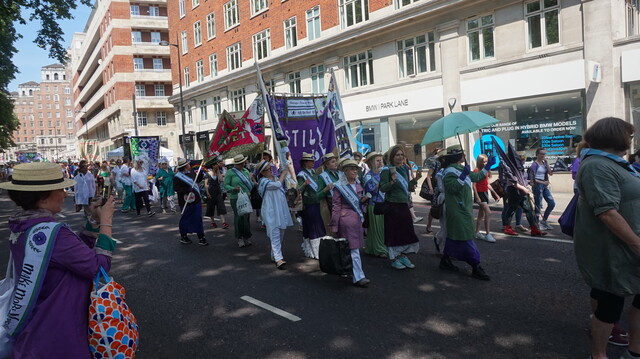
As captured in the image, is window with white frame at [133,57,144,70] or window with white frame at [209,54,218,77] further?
window with white frame at [133,57,144,70]

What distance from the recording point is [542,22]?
15.5 metres

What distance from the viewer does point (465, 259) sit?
231 inches

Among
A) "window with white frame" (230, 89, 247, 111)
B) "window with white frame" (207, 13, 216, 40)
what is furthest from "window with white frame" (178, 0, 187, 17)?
"window with white frame" (230, 89, 247, 111)

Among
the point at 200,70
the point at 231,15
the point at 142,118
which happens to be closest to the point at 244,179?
the point at 231,15

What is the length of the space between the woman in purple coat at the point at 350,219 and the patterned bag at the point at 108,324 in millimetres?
3679

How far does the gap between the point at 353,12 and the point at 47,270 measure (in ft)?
71.8

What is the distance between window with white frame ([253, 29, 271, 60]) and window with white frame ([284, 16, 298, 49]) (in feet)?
5.74

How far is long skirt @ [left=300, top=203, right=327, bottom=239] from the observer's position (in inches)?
292

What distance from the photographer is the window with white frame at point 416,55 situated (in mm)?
18953

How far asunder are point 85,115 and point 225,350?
78.0m

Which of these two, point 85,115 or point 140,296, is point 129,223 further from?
point 85,115

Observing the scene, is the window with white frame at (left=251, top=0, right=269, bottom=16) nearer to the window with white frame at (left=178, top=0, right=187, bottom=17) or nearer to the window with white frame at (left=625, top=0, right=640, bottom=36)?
Answer: the window with white frame at (left=178, top=0, right=187, bottom=17)

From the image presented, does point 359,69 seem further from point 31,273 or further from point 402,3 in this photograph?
point 31,273

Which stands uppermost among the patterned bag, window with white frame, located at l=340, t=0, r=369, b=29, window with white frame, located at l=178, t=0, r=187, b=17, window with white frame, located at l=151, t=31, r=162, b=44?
window with white frame, located at l=151, t=31, r=162, b=44
